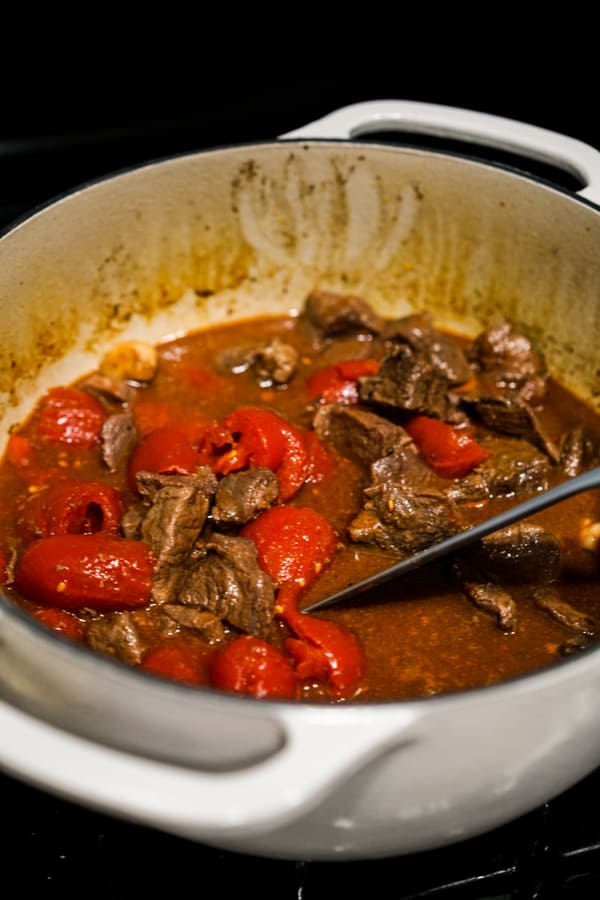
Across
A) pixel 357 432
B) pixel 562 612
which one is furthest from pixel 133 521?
pixel 562 612

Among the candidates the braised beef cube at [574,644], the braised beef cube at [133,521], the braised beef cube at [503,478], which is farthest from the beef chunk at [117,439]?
the braised beef cube at [574,644]

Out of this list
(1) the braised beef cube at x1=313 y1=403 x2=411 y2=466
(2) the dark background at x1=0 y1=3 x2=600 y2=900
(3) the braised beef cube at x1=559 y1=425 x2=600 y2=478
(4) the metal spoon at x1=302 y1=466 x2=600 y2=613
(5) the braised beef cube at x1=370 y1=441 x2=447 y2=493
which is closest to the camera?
(4) the metal spoon at x1=302 y1=466 x2=600 y2=613

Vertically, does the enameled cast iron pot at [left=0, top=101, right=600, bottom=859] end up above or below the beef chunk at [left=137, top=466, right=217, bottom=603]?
above

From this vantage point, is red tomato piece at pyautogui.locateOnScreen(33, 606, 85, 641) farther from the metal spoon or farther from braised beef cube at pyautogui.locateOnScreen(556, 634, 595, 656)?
braised beef cube at pyautogui.locateOnScreen(556, 634, 595, 656)

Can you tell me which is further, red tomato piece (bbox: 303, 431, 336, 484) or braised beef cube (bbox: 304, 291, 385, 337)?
braised beef cube (bbox: 304, 291, 385, 337)

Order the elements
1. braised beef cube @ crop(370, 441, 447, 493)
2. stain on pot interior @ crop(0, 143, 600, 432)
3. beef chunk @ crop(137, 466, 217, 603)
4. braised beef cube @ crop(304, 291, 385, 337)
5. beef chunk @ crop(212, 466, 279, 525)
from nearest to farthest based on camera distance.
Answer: beef chunk @ crop(137, 466, 217, 603)
beef chunk @ crop(212, 466, 279, 525)
braised beef cube @ crop(370, 441, 447, 493)
stain on pot interior @ crop(0, 143, 600, 432)
braised beef cube @ crop(304, 291, 385, 337)

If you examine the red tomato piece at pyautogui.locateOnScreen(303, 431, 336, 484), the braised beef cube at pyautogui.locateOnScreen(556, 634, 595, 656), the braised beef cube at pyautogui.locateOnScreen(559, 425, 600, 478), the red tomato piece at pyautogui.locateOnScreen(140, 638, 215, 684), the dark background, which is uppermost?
the dark background

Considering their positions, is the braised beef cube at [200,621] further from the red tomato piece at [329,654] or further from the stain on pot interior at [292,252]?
the stain on pot interior at [292,252]

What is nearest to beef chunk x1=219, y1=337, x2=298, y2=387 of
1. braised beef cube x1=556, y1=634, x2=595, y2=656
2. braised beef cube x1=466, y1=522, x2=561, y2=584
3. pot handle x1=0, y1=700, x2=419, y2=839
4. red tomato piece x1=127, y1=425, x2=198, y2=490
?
red tomato piece x1=127, y1=425, x2=198, y2=490

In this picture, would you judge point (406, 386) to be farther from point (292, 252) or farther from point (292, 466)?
point (292, 252)
